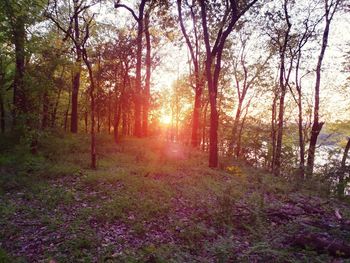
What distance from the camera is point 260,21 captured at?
1736cm

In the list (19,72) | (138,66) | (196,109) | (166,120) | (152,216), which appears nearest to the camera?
(152,216)

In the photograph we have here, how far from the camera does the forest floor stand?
4812 mm

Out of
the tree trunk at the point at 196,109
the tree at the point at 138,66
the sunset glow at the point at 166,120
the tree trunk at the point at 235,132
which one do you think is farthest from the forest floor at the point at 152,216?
the sunset glow at the point at 166,120

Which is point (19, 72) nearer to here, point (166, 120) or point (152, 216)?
point (152, 216)

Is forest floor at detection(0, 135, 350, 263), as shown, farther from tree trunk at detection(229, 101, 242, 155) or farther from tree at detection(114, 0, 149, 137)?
tree trunk at detection(229, 101, 242, 155)

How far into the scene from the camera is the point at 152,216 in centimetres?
649

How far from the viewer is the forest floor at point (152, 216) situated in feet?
15.8

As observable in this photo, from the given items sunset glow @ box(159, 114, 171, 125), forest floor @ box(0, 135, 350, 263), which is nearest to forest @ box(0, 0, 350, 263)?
forest floor @ box(0, 135, 350, 263)

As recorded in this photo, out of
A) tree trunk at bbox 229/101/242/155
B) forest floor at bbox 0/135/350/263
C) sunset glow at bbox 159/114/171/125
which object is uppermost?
sunset glow at bbox 159/114/171/125

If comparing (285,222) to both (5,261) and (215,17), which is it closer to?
(5,261)

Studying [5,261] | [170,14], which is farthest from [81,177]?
[170,14]

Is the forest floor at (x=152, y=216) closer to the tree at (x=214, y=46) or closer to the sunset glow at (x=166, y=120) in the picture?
the tree at (x=214, y=46)

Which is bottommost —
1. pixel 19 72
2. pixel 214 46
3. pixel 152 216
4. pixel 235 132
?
pixel 152 216

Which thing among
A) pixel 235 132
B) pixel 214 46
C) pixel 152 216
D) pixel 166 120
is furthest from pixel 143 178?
pixel 166 120
